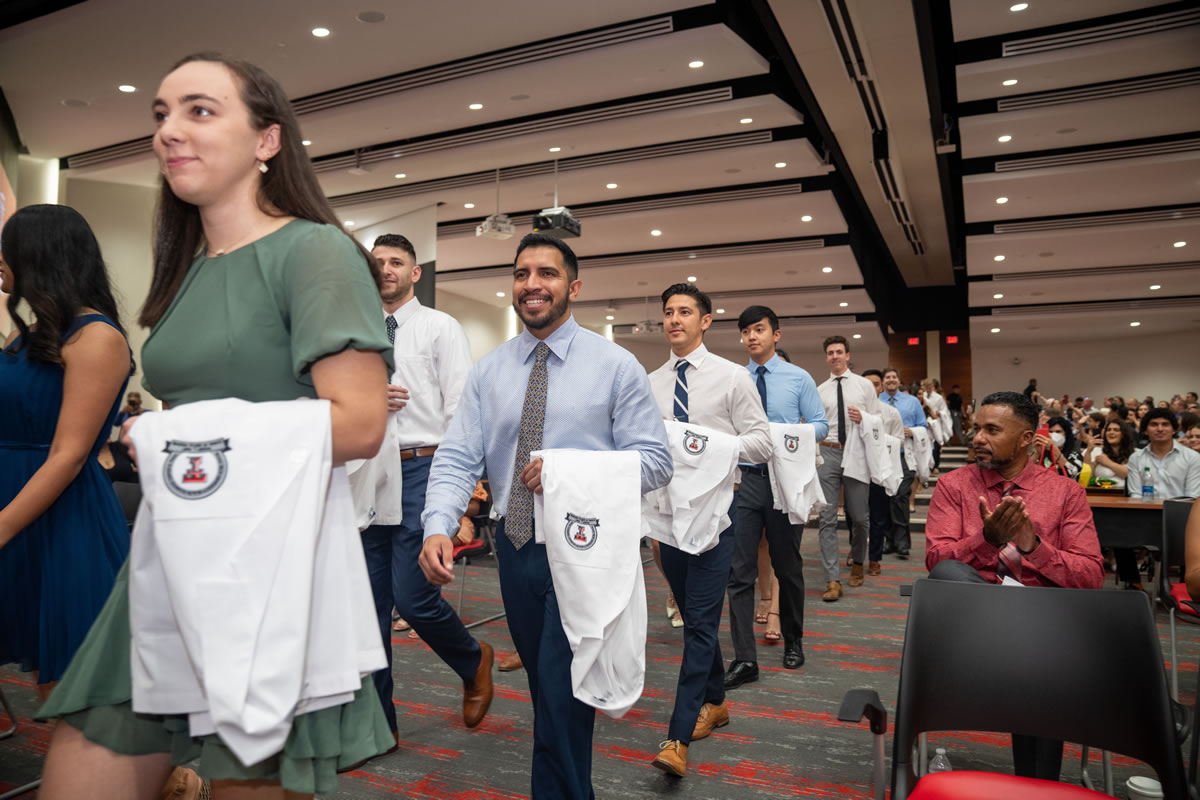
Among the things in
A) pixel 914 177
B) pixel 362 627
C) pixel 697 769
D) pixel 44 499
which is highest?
pixel 914 177

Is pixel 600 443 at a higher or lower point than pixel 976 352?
lower

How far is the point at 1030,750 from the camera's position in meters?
2.35

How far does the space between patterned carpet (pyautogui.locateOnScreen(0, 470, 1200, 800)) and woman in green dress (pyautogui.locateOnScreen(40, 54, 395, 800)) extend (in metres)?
1.80

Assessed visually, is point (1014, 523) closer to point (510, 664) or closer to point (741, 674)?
point (741, 674)

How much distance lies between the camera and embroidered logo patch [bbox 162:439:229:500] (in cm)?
94

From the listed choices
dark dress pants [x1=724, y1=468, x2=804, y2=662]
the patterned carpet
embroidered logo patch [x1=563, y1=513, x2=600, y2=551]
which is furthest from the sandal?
embroidered logo patch [x1=563, y1=513, x2=600, y2=551]

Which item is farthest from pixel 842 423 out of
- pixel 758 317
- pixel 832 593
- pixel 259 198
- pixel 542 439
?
pixel 259 198

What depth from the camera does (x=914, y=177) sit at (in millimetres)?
11797

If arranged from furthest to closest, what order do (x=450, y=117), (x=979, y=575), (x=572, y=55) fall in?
1. (x=450, y=117)
2. (x=572, y=55)
3. (x=979, y=575)

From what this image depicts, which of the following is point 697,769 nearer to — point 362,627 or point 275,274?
point 362,627

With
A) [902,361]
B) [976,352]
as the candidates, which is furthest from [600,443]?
[976,352]

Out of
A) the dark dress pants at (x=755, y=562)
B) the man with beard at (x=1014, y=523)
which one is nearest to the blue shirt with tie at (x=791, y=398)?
the dark dress pants at (x=755, y=562)

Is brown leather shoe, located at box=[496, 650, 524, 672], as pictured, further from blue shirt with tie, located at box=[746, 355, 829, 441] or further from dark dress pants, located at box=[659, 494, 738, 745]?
blue shirt with tie, located at box=[746, 355, 829, 441]

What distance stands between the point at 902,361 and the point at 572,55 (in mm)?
17735
